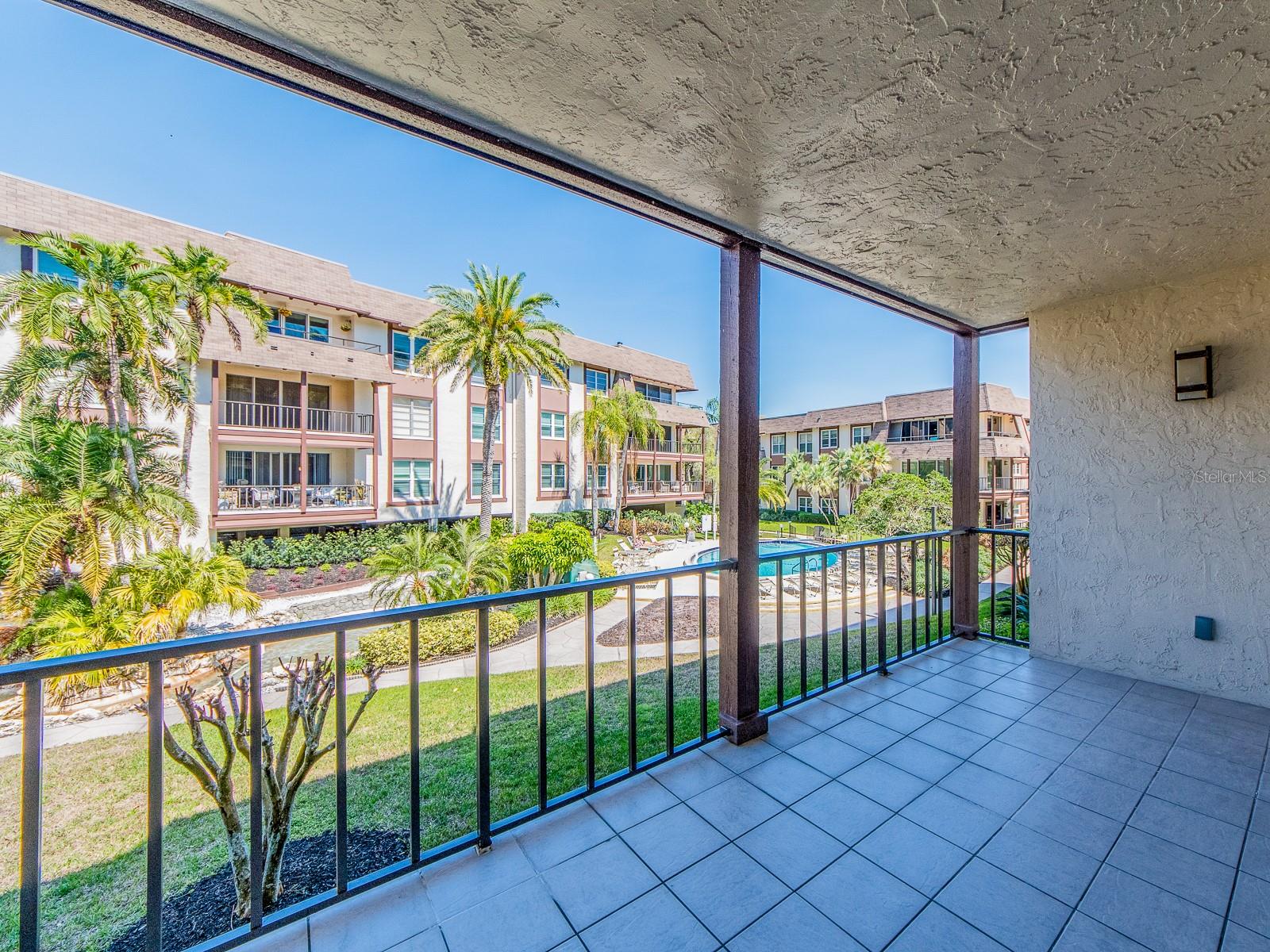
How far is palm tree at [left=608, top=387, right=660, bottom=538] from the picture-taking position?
17.3 meters

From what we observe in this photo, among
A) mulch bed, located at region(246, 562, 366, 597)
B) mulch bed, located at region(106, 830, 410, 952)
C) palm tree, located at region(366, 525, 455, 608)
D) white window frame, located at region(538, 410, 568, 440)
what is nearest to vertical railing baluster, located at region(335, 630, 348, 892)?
mulch bed, located at region(106, 830, 410, 952)

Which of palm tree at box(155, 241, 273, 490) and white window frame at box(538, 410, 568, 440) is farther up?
palm tree at box(155, 241, 273, 490)

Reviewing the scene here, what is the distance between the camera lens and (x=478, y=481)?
52.3ft

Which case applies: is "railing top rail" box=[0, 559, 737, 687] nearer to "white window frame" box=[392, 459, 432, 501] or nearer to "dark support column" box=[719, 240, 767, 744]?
"dark support column" box=[719, 240, 767, 744]

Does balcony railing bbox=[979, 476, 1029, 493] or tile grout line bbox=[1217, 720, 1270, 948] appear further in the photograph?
balcony railing bbox=[979, 476, 1029, 493]

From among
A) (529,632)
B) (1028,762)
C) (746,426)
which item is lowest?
(529,632)

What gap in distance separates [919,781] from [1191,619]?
96.0 inches

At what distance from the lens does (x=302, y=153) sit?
19.5 ft

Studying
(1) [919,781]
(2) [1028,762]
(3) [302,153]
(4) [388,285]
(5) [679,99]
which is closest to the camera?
(5) [679,99]

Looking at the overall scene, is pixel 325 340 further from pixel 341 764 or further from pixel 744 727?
pixel 744 727

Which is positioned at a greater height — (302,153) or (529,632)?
(302,153)

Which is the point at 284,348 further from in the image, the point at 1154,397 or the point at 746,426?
the point at 1154,397

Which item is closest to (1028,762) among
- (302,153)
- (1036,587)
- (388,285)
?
(1036,587)

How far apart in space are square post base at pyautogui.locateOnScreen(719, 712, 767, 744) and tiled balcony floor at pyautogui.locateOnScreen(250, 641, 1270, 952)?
0.07 metres
